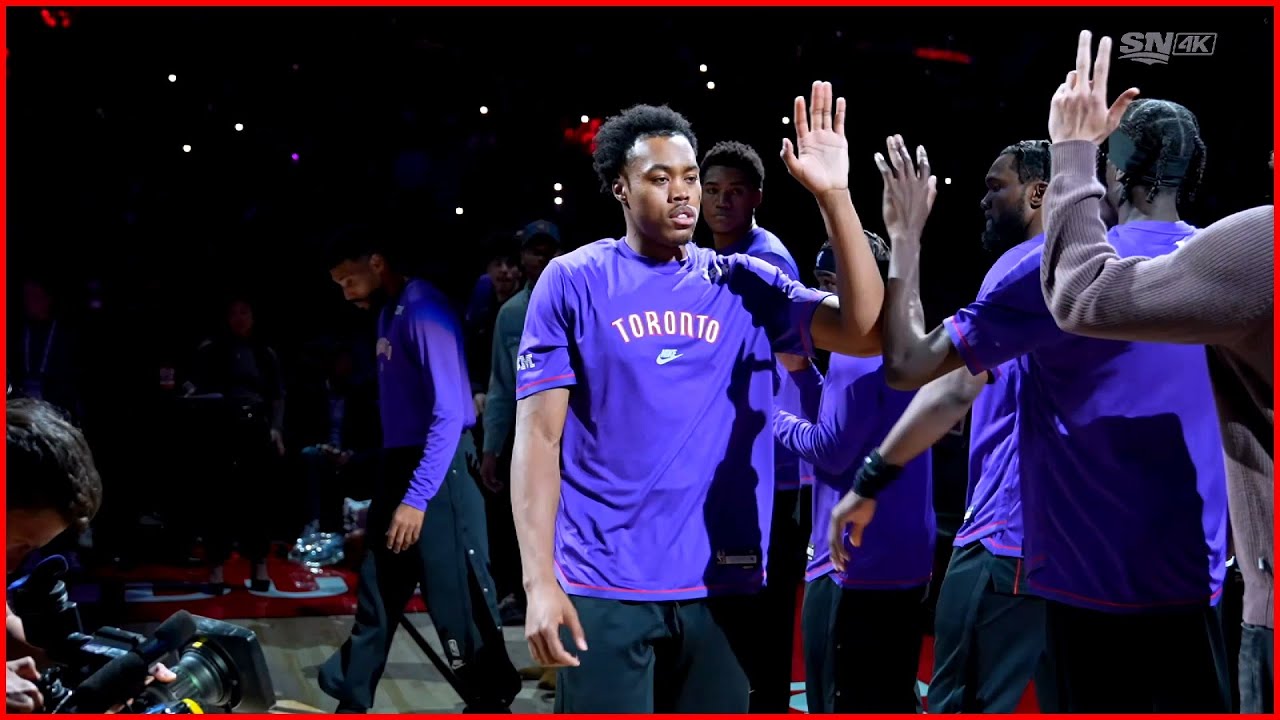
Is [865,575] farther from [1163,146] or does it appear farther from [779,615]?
[1163,146]

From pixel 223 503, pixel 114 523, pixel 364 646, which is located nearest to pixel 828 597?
pixel 364 646

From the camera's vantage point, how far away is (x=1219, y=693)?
7.80 ft

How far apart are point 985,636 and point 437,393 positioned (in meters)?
2.26

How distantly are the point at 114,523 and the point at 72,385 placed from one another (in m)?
1.05

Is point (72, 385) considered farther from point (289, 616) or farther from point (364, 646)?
point (364, 646)

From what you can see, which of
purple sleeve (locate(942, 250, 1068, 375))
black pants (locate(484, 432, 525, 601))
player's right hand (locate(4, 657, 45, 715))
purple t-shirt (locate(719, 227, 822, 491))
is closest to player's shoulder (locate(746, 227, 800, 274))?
purple t-shirt (locate(719, 227, 822, 491))

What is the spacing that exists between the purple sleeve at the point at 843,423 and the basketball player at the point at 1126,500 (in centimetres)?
89

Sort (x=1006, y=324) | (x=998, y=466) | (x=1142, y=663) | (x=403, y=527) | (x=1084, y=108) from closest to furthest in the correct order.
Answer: (x=1084, y=108) → (x=1142, y=663) → (x=1006, y=324) → (x=998, y=466) → (x=403, y=527)

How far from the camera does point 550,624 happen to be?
8.16ft

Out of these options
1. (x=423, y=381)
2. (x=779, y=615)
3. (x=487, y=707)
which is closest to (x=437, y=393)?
(x=423, y=381)

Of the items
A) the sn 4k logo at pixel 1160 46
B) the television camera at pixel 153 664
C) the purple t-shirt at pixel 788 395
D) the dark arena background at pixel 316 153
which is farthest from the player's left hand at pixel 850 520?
the dark arena background at pixel 316 153

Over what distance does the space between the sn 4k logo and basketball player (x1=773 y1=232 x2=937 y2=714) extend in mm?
1792

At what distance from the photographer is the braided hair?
8.09 feet

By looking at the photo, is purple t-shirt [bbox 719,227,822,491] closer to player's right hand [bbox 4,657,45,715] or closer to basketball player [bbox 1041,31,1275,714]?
basketball player [bbox 1041,31,1275,714]
